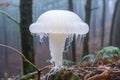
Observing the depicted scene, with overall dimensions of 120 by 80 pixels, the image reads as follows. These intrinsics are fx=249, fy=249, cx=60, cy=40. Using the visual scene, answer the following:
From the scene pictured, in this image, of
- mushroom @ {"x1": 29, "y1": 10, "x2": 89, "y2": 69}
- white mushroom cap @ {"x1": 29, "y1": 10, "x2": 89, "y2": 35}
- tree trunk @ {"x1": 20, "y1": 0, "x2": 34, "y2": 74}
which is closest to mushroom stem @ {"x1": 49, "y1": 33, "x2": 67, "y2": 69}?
mushroom @ {"x1": 29, "y1": 10, "x2": 89, "y2": 69}

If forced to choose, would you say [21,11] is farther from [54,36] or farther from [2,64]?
[2,64]

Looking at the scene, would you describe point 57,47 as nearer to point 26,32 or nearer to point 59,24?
point 59,24

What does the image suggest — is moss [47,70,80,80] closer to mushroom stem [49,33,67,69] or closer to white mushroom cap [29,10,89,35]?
mushroom stem [49,33,67,69]

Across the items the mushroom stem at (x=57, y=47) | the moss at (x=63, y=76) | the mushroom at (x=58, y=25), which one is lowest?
the moss at (x=63, y=76)

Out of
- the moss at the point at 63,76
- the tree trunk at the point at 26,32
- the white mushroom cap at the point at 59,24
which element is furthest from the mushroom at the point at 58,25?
the tree trunk at the point at 26,32

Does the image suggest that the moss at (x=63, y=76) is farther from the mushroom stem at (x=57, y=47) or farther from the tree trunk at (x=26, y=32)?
the tree trunk at (x=26, y=32)

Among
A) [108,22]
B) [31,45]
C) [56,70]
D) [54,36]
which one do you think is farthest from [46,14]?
[108,22]
